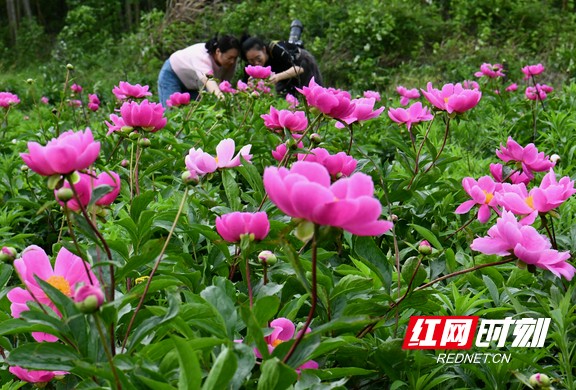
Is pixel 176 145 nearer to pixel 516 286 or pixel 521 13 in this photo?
pixel 516 286

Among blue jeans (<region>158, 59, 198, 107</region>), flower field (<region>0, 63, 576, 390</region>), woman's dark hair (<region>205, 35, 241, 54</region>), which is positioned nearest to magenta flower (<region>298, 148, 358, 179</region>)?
flower field (<region>0, 63, 576, 390</region>)

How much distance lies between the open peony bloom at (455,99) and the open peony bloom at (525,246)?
0.65 meters

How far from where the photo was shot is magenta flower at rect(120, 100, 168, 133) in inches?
55.8

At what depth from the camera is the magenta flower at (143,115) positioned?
1.42m

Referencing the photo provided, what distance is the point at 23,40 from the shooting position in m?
17.6

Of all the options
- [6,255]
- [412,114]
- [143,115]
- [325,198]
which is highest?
[325,198]

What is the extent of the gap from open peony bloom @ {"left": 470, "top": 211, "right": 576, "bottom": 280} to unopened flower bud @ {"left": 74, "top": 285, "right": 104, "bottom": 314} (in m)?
0.64

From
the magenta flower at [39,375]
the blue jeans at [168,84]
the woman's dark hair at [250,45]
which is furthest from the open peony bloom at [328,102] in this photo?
the blue jeans at [168,84]

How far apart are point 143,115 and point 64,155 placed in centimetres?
69

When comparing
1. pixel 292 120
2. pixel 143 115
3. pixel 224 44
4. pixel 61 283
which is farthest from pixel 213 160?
pixel 224 44

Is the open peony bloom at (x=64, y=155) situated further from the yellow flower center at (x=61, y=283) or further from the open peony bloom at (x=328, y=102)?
the open peony bloom at (x=328, y=102)

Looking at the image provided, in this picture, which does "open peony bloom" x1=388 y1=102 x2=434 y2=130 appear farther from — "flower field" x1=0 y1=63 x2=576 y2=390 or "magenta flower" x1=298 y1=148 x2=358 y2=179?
"magenta flower" x1=298 y1=148 x2=358 y2=179

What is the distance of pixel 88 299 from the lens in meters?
0.61

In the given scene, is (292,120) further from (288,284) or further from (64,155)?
(64,155)
